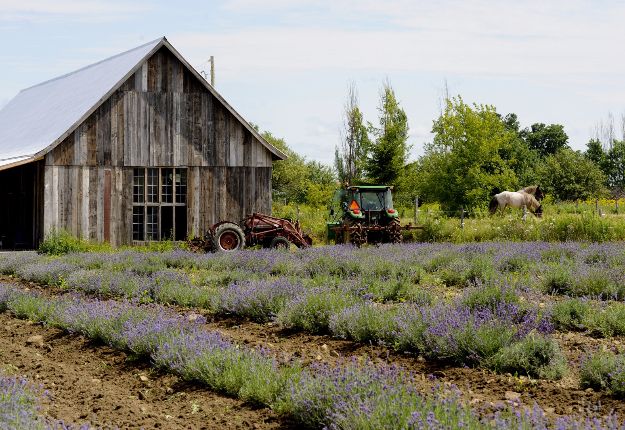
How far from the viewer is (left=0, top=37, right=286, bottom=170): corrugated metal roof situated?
2173cm

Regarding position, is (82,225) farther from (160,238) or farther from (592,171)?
(592,171)

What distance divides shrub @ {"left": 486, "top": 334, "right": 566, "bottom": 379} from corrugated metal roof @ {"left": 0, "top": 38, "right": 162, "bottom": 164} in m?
16.6

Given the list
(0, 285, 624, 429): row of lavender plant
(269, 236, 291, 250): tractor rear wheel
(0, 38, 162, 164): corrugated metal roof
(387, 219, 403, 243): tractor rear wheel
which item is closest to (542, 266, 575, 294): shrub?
(0, 285, 624, 429): row of lavender plant

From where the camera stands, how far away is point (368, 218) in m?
22.4

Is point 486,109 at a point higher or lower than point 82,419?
higher

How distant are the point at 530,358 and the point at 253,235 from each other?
14.4 meters

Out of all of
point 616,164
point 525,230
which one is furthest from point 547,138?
point 525,230

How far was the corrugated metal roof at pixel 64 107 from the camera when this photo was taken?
21734 mm

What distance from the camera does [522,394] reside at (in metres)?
6.33

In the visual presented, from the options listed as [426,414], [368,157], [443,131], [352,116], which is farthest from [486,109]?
[426,414]

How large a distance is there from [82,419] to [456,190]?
32.2 metres

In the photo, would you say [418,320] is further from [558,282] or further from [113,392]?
[558,282]

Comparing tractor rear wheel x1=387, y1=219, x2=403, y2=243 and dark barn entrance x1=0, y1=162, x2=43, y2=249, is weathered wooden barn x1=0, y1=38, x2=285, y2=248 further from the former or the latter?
tractor rear wheel x1=387, y1=219, x2=403, y2=243

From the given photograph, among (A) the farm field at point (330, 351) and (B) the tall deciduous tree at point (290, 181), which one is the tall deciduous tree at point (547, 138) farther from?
(A) the farm field at point (330, 351)
